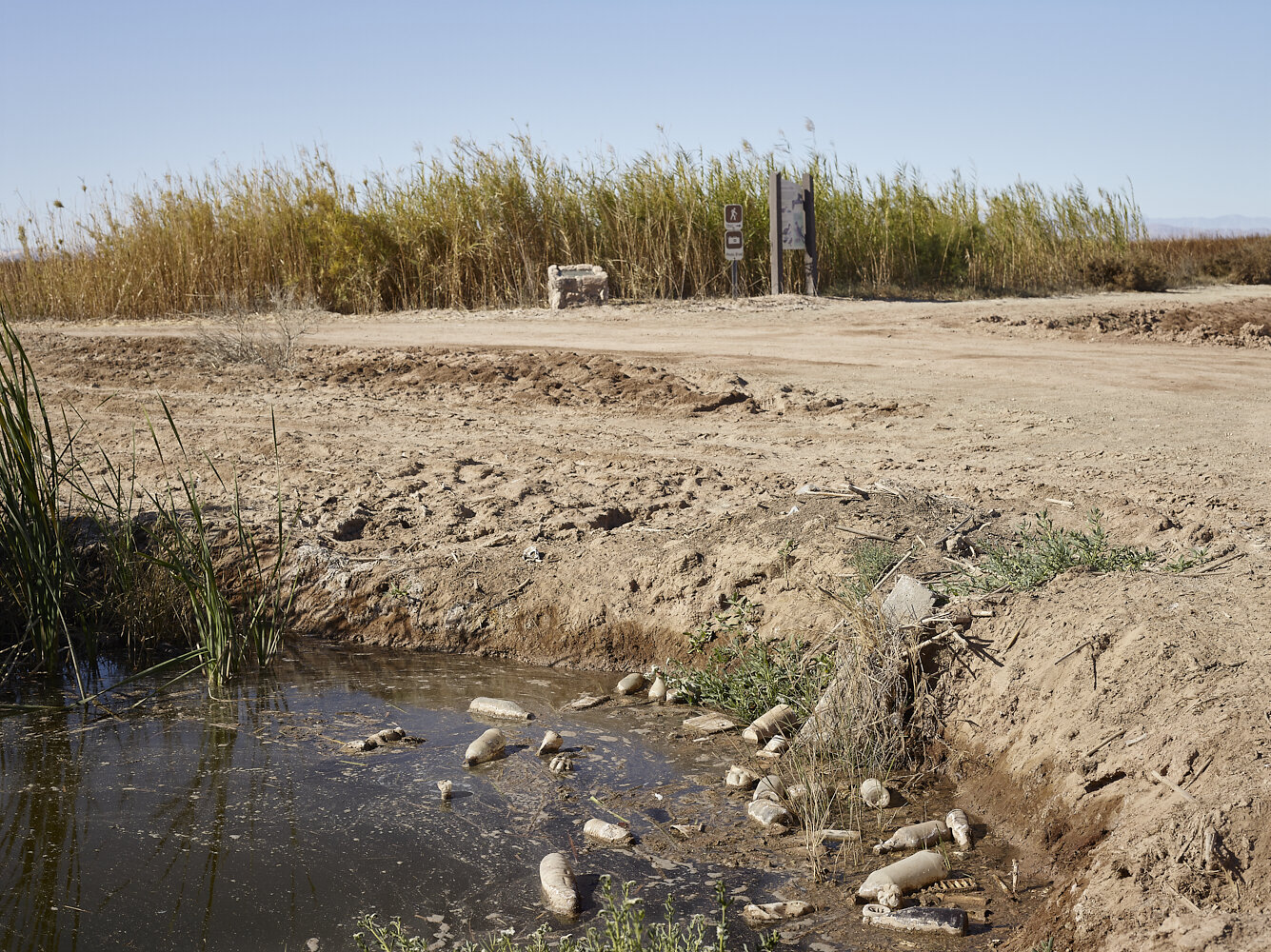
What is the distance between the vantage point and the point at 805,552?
16.0ft

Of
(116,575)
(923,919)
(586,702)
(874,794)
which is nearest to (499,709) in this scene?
(586,702)

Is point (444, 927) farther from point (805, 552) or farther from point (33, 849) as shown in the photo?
point (805, 552)

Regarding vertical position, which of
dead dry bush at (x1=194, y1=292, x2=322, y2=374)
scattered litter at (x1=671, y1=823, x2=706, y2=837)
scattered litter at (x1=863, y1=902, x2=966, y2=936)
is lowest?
scattered litter at (x1=863, y1=902, x2=966, y2=936)

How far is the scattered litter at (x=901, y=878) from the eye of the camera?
3002 millimetres

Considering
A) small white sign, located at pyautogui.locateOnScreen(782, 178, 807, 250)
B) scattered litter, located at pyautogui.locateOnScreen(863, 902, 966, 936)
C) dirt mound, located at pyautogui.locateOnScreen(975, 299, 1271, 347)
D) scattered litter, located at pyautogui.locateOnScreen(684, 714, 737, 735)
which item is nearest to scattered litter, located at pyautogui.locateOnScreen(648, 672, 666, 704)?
scattered litter, located at pyautogui.locateOnScreen(684, 714, 737, 735)

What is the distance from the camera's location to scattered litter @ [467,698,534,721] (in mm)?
4430

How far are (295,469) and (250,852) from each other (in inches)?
144

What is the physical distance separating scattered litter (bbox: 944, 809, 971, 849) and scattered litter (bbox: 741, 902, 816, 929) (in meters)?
0.62

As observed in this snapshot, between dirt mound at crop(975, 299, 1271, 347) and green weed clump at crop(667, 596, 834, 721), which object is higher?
dirt mound at crop(975, 299, 1271, 347)

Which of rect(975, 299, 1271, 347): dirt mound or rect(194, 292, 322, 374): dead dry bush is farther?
rect(975, 299, 1271, 347): dirt mound

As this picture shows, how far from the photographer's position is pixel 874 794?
12.0 feet

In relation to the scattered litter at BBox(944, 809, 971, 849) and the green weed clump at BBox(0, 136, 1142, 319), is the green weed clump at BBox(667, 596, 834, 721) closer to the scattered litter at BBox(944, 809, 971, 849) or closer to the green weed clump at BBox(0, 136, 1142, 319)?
the scattered litter at BBox(944, 809, 971, 849)

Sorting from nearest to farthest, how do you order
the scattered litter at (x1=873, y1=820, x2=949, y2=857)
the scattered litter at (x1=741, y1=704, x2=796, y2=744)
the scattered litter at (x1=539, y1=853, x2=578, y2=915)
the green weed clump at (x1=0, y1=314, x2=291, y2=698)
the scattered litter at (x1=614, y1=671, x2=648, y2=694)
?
the scattered litter at (x1=539, y1=853, x2=578, y2=915), the scattered litter at (x1=873, y1=820, x2=949, y2=857), the scattered litter at (x1=741, y1=704, x2=796, y2=744), the green weed clump at (x1=0, y1=314, x2=291, y2=698), the scattered litter at (x1=614, y1=671, x2=648, y2=694)

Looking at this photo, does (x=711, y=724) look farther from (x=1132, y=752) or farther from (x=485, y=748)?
(x=1132, y=752)
